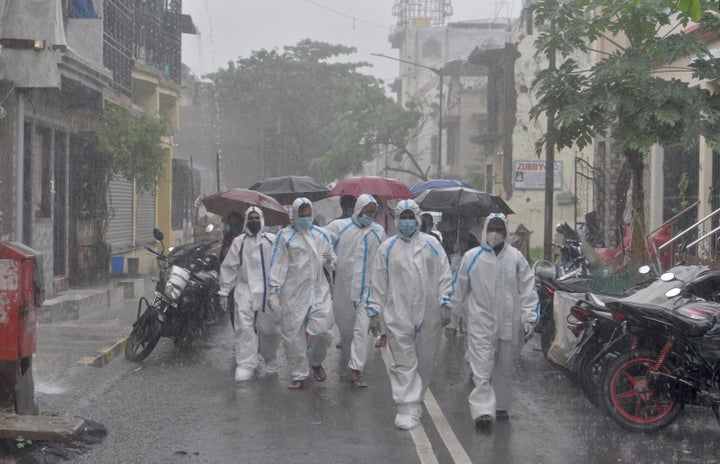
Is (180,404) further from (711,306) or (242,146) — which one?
(242,146)

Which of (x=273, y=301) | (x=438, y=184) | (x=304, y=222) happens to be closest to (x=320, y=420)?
(x=273, y=301)

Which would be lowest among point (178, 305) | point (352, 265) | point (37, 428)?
point (37, 428)

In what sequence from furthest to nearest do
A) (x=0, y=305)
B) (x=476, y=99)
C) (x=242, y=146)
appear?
(x=242, y=146) < (x=476, y=99) < (x=0, y=305)

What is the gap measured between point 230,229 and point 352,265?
3004 millimetres

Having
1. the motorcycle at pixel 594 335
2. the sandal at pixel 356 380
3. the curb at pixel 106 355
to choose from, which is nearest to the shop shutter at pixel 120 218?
the curb at pixel 106 355

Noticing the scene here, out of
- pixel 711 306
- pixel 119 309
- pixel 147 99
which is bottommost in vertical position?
pixel 119 309

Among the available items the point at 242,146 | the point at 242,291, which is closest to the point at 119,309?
the point at 242,291

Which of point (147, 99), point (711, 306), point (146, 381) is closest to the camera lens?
point (711, 306)

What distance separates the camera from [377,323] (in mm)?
8430

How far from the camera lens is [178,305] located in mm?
11227

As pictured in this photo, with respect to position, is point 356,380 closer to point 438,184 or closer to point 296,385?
point 296,385

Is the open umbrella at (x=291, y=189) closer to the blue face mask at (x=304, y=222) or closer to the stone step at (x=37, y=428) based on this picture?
the blue face mask at (x=304, y=222)

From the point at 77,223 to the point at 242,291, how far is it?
10.9 meters

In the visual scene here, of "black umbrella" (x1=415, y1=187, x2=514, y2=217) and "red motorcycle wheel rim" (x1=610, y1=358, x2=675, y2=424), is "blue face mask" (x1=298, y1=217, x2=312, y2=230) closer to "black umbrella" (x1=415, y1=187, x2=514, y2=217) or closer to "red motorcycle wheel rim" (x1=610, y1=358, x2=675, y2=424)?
"red motorcycle wheel rim" (x1=610, y1=358, x2=675, y2=424)
